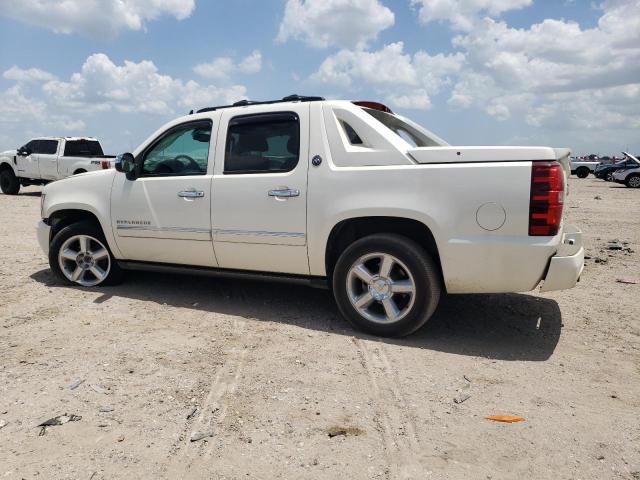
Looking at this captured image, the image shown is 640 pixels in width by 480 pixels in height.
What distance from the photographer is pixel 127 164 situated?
4.99 m

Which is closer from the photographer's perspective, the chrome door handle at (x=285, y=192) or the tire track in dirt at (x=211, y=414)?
the tire track in dirt at (x=211, y=414)

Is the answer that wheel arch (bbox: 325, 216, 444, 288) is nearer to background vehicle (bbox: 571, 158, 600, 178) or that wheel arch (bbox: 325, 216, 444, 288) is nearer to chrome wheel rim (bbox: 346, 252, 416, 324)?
chrome wheel rim (bbox: 346, 252, 416, 324)

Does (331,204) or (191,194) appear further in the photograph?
(191,194)

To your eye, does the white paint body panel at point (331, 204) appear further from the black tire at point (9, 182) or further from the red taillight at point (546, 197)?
the black tire at point (9, 182)

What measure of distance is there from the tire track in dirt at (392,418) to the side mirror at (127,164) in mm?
2853

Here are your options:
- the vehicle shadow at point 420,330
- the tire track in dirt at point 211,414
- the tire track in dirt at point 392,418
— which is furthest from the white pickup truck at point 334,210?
the tire track in dirt at point 211,414

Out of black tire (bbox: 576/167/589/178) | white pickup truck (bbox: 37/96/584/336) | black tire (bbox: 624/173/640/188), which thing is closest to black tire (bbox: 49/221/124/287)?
white pickup truck (bbox: 37/96/584/336)

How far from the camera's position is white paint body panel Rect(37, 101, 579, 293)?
358 centimetres

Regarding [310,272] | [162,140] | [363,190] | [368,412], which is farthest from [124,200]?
[368,412]

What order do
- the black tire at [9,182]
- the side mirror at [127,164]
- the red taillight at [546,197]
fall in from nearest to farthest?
the red taillight at [546,197] → the side mirror at [127,164] → the black tire at [9,182]

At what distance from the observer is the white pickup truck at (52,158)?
16109 mm

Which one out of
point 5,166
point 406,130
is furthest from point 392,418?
point 5,166

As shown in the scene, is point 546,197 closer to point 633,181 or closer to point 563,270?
point 563,270

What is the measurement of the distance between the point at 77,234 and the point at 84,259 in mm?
283
